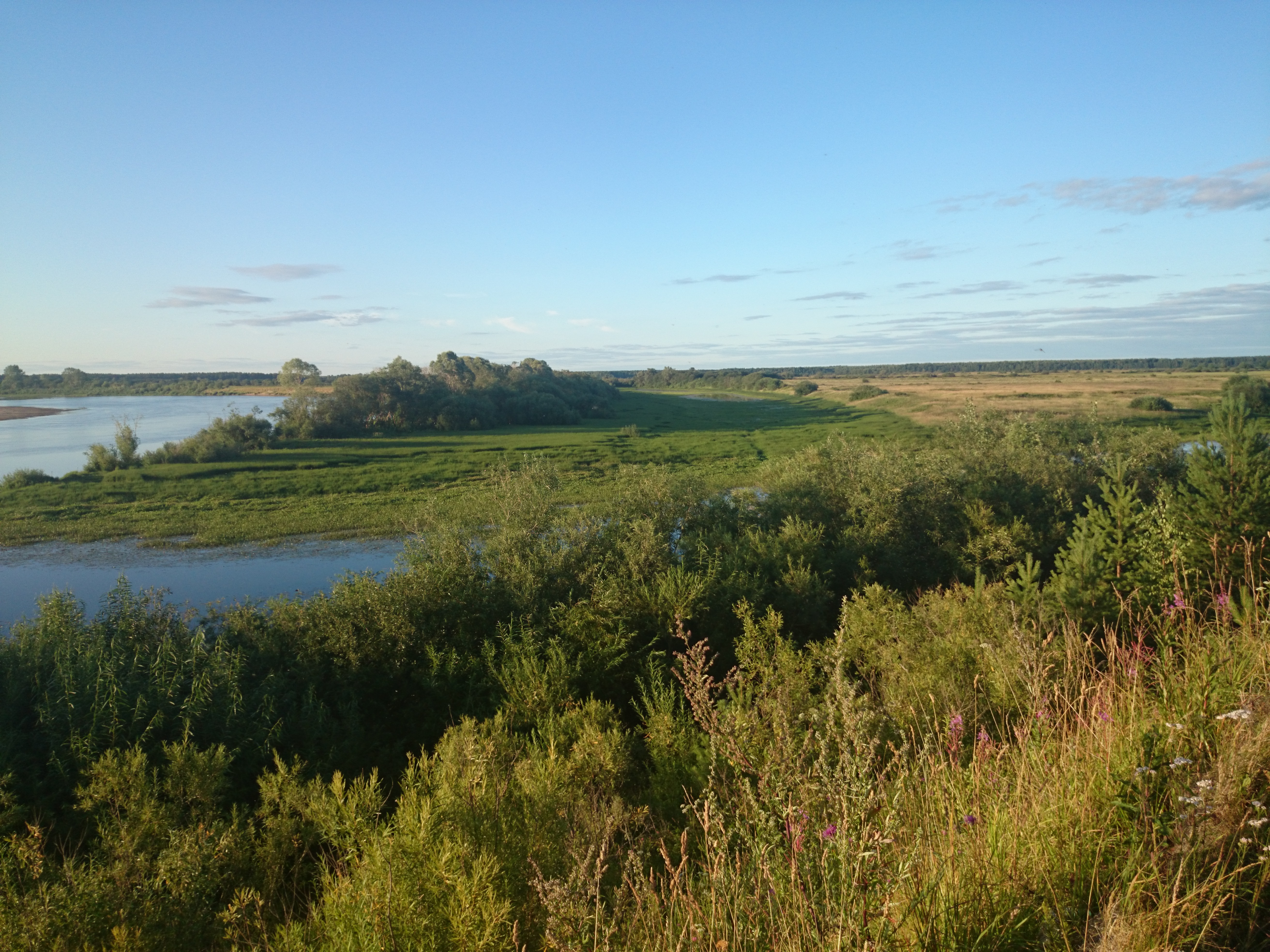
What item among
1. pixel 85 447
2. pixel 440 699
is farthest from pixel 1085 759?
pixel 85 447

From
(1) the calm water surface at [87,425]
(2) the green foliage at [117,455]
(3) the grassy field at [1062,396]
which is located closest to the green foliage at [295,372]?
(1) the calm water surface at [87,425]

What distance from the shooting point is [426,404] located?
6219 cm

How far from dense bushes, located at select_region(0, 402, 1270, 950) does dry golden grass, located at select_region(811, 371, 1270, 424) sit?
26593 millimetres

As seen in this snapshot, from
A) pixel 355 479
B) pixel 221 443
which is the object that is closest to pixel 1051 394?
pixel 355 479

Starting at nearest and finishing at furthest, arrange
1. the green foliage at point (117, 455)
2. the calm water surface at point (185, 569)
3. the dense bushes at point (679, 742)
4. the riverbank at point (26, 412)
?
the dense bushes at point (679, 742) < the calm water surface at point (185, 569) < the green foliage at point (117, 455) < the riverbank at point (26, 412)

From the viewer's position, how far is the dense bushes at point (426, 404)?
54.2m

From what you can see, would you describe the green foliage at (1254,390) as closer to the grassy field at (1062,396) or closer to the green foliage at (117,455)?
the grassy field at (1062,396)

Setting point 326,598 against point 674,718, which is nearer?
point 674,718

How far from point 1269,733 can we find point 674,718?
7156 millimetres

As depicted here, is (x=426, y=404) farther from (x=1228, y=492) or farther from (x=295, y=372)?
(x=1228, y=492)

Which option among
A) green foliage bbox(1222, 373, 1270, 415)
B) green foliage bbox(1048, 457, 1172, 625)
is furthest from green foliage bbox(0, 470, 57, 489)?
green foliage bbox(1222, 373, 1270, 415)

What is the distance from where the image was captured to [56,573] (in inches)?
905

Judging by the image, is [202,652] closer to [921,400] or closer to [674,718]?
[674,718]

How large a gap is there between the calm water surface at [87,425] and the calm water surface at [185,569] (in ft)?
54.7
